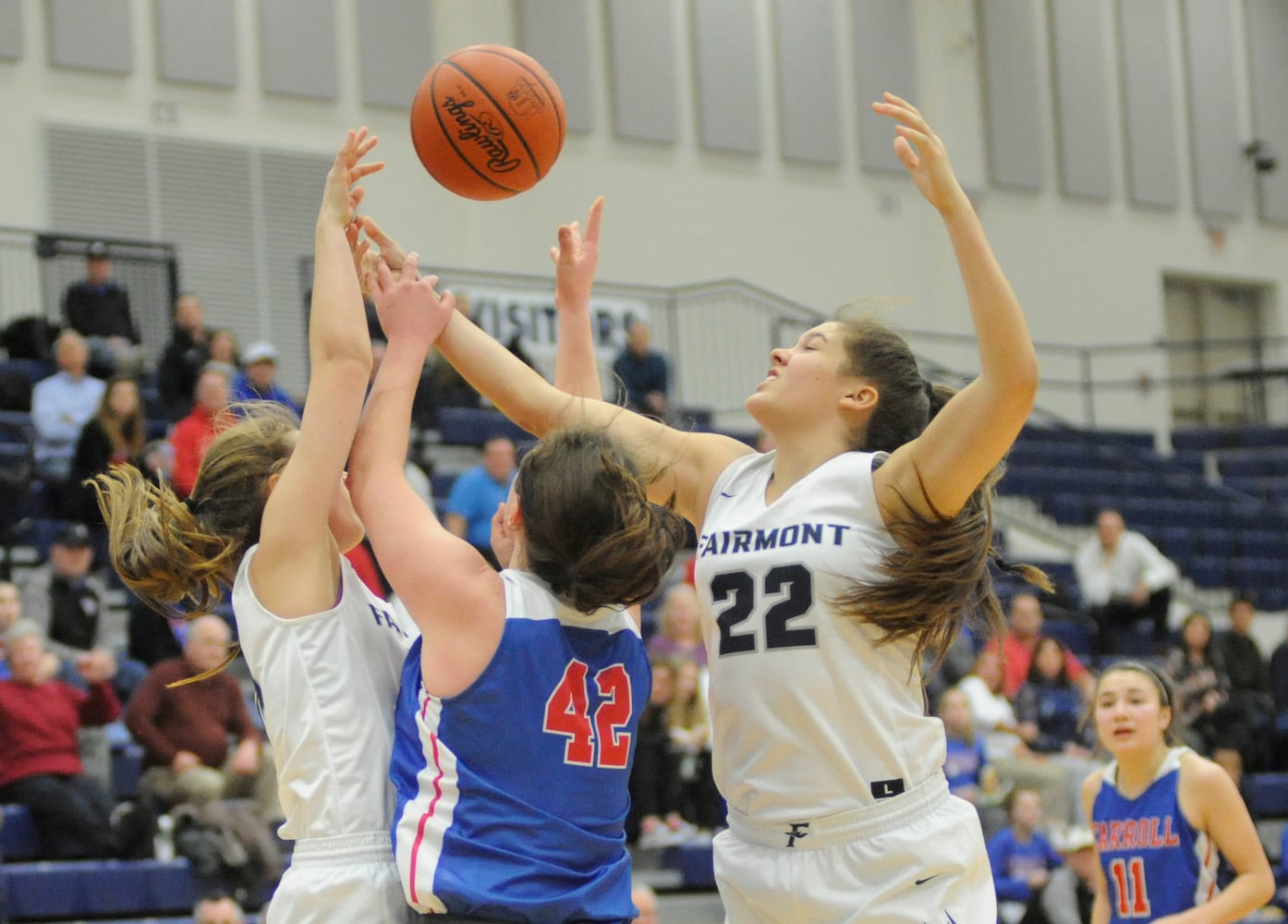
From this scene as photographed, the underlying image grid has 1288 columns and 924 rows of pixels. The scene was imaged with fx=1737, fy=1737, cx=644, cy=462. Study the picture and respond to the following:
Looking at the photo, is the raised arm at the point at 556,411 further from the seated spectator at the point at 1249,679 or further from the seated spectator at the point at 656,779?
the seated spectator at the point at 1249,679

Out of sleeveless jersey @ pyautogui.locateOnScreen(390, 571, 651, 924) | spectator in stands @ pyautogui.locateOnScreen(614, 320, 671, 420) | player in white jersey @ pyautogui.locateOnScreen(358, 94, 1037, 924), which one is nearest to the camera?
sleeveless jersey @ pyautogui.locateOnScreen(390, 571, 651, 924)

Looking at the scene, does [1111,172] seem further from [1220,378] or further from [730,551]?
[730,551]

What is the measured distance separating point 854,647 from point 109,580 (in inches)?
289

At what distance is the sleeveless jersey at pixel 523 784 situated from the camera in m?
2.77

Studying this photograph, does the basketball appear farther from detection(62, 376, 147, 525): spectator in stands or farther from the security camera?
Answer: the security camera

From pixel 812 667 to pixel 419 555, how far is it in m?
0.83

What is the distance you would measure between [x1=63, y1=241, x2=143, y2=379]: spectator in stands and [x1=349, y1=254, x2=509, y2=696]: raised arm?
847 cm

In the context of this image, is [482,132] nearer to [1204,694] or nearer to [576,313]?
[576,313]

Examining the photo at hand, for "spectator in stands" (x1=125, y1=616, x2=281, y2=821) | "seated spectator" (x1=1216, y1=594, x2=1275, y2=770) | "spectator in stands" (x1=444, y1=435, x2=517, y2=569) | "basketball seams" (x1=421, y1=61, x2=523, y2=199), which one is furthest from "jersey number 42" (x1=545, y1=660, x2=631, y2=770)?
"seated spectator" (x1=1216, y1=594, x2=1275, y2=770)

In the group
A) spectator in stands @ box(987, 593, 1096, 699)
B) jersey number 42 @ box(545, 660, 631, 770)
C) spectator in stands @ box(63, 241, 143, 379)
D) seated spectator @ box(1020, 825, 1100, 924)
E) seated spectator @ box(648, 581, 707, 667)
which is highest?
spectator in stands @ box(63, 241, 143, 379)

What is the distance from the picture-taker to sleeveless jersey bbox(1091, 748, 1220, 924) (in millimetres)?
5441

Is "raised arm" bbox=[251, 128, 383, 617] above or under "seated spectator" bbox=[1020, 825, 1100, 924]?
above

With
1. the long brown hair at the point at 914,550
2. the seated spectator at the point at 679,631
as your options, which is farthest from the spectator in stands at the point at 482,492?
the long brown hair at the point at 914,550

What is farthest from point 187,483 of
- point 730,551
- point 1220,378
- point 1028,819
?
point 1220,378
